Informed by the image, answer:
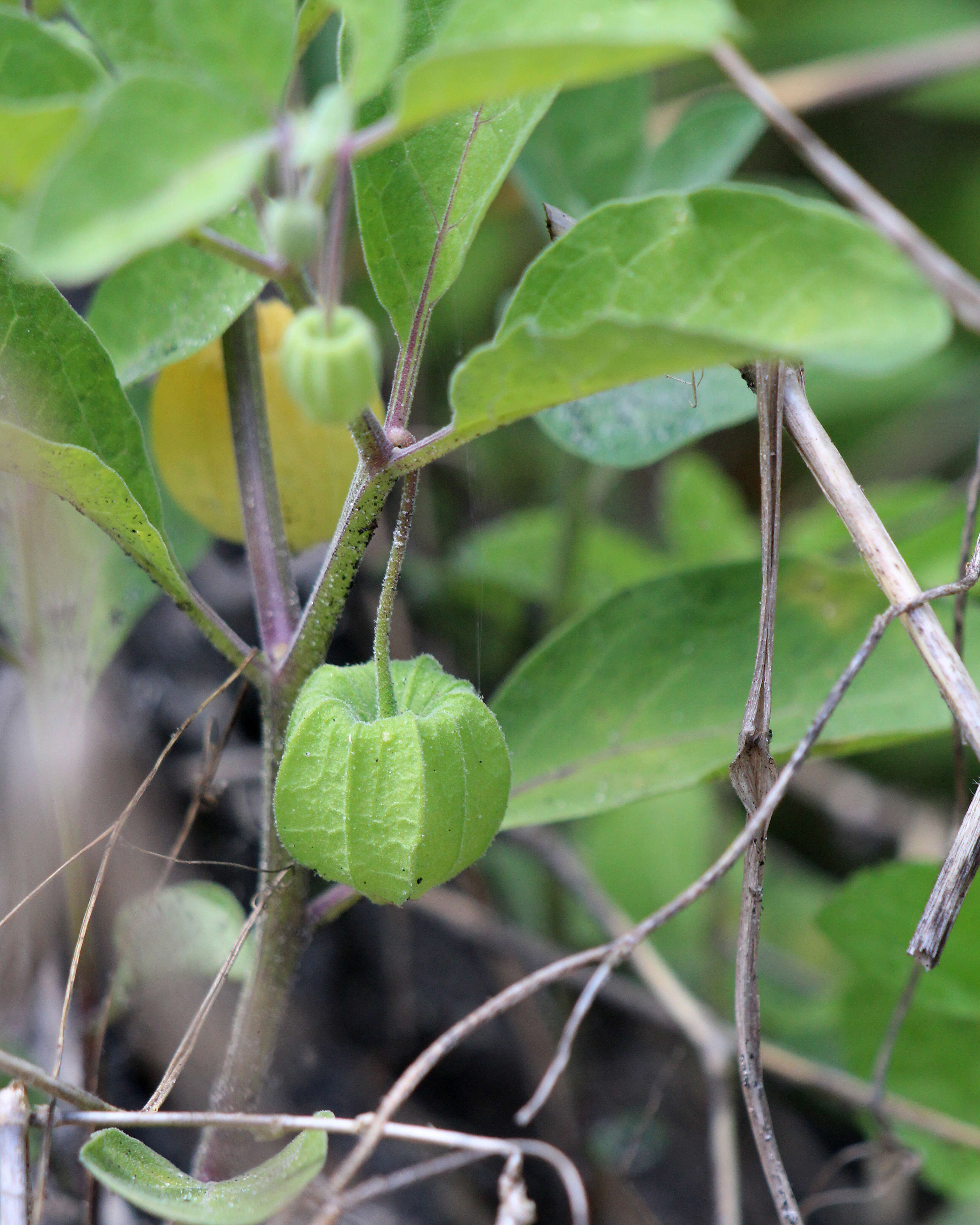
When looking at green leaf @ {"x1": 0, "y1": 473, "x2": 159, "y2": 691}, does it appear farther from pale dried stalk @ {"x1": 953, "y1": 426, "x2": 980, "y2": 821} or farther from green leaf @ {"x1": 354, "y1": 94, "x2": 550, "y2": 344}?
pale dried stalk @ {"x1": 953, "y1": 426, "x2": 980, "y2": 821}

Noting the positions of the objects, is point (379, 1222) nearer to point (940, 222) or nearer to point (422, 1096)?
point (422, 1096)

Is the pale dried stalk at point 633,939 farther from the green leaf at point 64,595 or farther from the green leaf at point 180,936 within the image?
the green leaf at point 64,595

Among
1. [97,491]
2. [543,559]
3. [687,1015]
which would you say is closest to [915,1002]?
[687,1015]

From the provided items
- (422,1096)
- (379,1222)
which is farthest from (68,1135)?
(422,1096)

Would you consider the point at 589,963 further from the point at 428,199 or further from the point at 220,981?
the point at 428,199

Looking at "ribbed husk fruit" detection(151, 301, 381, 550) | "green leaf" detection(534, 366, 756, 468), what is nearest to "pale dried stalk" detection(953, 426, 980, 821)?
"green leaf" detection(534, 366, 756, 468)

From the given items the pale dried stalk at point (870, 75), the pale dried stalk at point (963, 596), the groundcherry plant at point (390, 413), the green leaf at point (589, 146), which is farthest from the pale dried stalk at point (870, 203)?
the pale dried stalk at point (870, 75)
